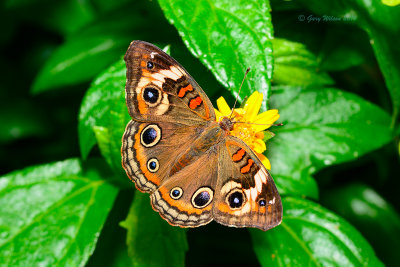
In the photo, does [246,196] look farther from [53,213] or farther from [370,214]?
[370,214]

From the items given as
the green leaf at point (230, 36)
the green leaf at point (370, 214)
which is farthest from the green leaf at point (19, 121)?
the green leaf at point (370, 214)

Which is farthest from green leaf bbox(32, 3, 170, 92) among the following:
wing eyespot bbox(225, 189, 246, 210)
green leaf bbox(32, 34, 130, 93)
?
wing eyespot bbox(225, 189, 246, 210)

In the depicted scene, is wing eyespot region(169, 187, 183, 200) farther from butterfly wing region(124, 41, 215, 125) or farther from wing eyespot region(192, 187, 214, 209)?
butterfly wing region(124, 41, 215, 125)

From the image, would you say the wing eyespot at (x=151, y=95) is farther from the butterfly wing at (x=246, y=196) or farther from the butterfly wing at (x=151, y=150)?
the butterfly wing at (x=246, y=196)

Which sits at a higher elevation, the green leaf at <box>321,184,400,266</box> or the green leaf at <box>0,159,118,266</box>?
the green leaf at <box>0,159,118,266</box>

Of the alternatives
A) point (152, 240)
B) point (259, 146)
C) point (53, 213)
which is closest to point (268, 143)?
point (259, 146)

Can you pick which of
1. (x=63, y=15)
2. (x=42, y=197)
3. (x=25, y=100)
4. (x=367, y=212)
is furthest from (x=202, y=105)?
(x=25, y=100)

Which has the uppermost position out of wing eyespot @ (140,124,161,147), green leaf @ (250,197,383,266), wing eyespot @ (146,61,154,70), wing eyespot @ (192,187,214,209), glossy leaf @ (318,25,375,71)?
wing eyespot @ (146,61,154,70)
